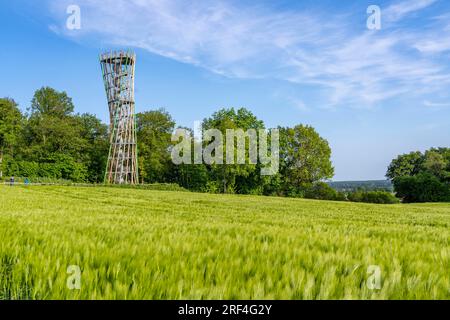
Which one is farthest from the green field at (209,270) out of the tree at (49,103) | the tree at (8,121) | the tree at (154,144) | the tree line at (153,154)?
the tree at (49,103)

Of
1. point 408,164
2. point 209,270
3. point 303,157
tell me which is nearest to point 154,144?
point 303,157

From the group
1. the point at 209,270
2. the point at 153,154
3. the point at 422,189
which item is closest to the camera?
the point at 209,270

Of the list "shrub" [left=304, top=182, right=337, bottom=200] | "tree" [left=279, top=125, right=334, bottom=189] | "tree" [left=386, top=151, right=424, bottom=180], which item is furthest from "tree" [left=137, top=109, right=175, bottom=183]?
"tree" [left=386, top=151, right=424, bottom=180]

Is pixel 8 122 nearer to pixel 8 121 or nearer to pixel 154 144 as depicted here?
pixel 8 121

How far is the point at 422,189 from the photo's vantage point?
58.3 m

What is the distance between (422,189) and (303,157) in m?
20.2

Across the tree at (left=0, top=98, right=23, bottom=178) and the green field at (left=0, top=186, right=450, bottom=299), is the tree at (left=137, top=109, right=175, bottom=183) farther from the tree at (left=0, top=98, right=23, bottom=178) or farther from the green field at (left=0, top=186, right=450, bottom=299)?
the green field at (left=0, top=186, right=450, bottom=299)

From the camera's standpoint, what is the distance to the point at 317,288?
2.48m

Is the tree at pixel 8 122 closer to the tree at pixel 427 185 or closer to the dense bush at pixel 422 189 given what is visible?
the dense bush at pixel 422 189

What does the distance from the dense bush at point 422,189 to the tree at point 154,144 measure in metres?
43.3

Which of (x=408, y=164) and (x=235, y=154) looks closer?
(x=235, y=154)

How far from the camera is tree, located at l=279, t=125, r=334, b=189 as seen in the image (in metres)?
66.6

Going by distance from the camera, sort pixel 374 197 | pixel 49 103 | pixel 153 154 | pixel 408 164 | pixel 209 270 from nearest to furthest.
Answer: pixel 209 270 → pixel 374 197 → pixel 153 154 → pixel 49 103 → pixel 408 164
